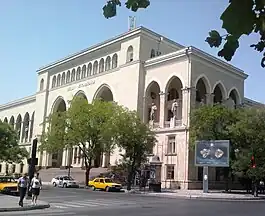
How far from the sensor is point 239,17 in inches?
87.4

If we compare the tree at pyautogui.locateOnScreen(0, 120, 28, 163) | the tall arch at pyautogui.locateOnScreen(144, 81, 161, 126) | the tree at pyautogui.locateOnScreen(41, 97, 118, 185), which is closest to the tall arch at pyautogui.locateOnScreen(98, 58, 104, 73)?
the tall arch at pyautogui.locateOnScreen(144, 81, 161, 126)

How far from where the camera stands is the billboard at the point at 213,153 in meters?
37.8

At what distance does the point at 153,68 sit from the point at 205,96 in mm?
7624

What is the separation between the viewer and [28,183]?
860 inches

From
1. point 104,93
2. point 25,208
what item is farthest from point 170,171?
point 25,208

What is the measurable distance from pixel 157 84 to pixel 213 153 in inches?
729

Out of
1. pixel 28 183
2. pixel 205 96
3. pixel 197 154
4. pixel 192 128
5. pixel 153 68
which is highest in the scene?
pixel 153 68

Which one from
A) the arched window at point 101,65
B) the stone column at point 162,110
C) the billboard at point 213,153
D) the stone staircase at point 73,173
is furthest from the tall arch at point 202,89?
the stone staircase at point 73,173

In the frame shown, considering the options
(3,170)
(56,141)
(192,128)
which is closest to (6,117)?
(3,170)

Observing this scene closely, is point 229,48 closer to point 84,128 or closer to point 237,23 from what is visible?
point 237,23

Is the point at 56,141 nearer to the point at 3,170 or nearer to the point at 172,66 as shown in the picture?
the point at 172,66

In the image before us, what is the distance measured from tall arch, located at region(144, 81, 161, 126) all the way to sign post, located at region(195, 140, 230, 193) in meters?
15.9

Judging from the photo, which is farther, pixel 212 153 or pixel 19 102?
pixel 19 102

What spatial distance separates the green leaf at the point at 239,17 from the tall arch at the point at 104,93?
57373 mm
